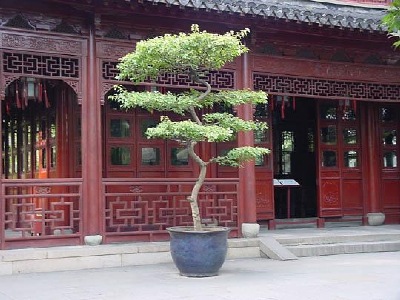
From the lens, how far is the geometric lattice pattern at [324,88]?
10.3m

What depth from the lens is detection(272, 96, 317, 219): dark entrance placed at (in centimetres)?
1255

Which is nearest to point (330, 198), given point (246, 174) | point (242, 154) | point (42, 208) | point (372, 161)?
point (372, 161)

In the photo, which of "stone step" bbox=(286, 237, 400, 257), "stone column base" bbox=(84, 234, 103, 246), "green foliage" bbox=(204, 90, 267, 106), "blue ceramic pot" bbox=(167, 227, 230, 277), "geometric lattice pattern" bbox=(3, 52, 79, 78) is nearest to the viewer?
"blue ceramic pot" bbox=(167, 227, 230, 277)

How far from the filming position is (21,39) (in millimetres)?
8328

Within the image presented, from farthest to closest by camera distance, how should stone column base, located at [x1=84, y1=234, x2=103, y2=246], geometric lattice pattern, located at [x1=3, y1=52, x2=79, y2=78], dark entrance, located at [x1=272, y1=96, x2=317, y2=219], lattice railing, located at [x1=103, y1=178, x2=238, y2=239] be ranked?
dark entrance, located at [x1=272, y1=96, x2=317, y2=219] < lattice railing, located at [x1=103, y1=178, x2=238, y2=239] < stone column base, located at [x1=84, y1=234, x2=103, y2=246] < geometric lattice pattern, located at [x1=3, y1=52, x2=79, y2=78]

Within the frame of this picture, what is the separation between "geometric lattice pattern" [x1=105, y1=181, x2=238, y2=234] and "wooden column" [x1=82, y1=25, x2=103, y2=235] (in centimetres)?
27

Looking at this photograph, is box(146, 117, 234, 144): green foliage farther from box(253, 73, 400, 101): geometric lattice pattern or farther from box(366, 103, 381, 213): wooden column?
box(366, 103, 381, 213): wooden column

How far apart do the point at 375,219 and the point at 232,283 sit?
20.0 feet

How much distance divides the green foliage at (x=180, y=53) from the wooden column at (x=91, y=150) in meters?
1.06

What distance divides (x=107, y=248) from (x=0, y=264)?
146cm

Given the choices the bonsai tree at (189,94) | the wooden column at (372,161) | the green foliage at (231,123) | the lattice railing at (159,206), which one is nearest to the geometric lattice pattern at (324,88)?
the wooden column at (372,161)

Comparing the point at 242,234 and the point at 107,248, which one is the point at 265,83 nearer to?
the point at 242,234

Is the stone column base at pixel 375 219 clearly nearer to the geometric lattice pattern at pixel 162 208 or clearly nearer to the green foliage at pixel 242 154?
the geometric lattice pattern at pixel 162 208

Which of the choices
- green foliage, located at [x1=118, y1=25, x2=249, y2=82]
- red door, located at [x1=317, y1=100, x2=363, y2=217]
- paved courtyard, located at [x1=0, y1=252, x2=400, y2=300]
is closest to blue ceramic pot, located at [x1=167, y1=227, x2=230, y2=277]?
paved courtyard, located at [x1=0, y1=252, x2=400, y2=300]
